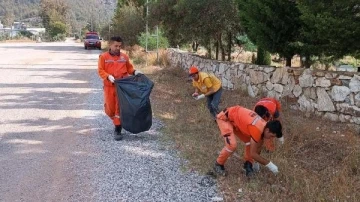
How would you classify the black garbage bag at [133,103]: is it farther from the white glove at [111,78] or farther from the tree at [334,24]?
the tree at [334,24]

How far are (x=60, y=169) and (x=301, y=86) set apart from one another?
5296 mm

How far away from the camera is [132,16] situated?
28453 millimetres

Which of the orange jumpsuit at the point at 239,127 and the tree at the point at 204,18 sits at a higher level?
A: the tree at the point at 204,18

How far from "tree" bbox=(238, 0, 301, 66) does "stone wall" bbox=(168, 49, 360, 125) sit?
0.52 m

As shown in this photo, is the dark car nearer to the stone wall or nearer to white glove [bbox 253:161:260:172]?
the stone wall

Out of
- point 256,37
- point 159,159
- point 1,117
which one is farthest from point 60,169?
point 256,37

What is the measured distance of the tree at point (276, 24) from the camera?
8.79m

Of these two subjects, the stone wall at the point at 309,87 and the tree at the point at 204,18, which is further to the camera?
the tree at the point at 204,18

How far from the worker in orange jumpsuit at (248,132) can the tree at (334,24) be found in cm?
329

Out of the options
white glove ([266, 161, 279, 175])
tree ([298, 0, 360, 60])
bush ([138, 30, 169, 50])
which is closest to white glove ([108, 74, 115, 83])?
white glove ([266, 161, 279, 175])

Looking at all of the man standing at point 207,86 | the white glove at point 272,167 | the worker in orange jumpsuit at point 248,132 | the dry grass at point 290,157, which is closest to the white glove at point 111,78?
the dry grass at point 290,157

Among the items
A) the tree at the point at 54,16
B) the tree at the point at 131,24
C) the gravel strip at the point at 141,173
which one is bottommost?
the gravel strip at the point at 141,173

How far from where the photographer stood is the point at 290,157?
561cm

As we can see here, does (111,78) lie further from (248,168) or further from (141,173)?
(248,168)
